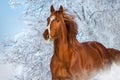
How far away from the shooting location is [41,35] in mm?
2619

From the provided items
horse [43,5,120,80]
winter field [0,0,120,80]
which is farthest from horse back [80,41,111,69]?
winter field [0,0,120,80]

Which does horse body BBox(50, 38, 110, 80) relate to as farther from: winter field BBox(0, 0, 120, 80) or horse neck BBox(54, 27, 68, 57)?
winter field BBox(0, 0, 120, 80)

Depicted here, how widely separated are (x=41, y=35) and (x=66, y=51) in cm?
38

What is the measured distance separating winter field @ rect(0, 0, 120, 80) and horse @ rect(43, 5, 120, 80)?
24cm

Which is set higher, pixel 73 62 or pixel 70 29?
pixel 70 29

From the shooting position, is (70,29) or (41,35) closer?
(70,29)

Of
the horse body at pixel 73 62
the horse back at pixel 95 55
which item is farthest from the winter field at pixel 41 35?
the horse body at pixel 73 62

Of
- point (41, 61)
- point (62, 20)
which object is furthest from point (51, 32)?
point (41, 61)

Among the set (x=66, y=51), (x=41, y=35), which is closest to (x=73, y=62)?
(x=66, y=51)

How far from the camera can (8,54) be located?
2.58m

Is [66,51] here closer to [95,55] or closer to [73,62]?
[73,62]

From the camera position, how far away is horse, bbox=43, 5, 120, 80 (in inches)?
88.7

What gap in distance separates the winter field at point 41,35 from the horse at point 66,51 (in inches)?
9.6

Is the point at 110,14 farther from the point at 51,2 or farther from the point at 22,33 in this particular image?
the point at 22,33
